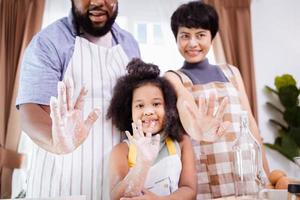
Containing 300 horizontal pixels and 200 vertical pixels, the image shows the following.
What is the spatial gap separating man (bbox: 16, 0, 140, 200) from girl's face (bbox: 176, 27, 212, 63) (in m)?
0.22

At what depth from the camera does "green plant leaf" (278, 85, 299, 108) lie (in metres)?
1.61

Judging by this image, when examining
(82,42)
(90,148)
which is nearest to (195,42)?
(82,42)

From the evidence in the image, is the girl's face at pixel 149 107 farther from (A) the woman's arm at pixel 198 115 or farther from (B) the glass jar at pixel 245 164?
(B) the glass jar at pixel 245 164

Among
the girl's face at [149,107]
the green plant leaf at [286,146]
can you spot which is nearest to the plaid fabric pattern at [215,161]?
the girl's face at [149,107]

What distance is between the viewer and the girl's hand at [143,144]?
4.06ft

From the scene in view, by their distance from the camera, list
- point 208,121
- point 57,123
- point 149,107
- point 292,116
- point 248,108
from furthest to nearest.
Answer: point 292,116 → point 248,108 → point 208,121 → point 149,107 → point 57,123

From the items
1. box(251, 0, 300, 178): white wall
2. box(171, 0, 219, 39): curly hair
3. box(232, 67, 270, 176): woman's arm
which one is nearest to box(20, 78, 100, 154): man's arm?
box(171, 0, 219, 39): curly hair

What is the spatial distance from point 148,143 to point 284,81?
2.29ft

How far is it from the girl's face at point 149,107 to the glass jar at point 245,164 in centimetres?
30

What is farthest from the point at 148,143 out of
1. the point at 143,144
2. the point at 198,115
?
the point at 198,115

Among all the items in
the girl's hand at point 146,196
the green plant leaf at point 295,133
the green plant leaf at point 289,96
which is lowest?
the girl's hand at point 146,196

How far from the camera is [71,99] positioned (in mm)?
1225

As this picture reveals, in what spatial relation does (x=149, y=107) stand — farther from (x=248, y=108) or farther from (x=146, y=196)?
(x=248, y=108)

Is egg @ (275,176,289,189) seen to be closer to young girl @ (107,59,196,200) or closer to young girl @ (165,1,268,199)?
→ young girl @ (165,1,268,199)
